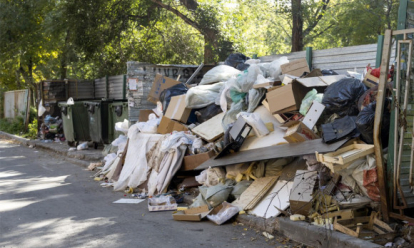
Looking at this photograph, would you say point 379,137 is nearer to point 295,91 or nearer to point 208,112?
point 295,91

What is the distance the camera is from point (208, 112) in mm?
9305

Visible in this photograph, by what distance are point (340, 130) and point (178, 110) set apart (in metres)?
4.32

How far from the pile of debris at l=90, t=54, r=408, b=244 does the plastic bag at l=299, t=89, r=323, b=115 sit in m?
0.02

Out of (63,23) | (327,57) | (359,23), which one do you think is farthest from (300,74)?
(63,23)

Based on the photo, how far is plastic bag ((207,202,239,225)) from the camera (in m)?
6.21

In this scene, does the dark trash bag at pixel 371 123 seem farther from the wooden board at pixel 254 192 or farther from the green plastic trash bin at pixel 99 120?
the green plastic trash bin at pixel 99 120

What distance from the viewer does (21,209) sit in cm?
708

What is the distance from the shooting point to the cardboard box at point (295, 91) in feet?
23.7

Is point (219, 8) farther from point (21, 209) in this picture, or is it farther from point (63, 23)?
point (21, 209)

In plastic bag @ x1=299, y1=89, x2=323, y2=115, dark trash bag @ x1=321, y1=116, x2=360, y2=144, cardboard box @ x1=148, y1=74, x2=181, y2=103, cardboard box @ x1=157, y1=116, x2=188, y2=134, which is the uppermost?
cardboard box @ x1=148, y1=74, x2=181, y2=103

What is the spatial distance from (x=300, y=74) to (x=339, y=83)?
183cm

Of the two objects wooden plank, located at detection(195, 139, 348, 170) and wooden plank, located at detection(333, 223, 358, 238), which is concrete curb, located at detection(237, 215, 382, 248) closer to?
wooden plank, located at detection(333, 223, 358, 238)

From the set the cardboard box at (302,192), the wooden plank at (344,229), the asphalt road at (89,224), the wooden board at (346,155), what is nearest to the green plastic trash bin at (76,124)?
the asphalt road at (89,224)

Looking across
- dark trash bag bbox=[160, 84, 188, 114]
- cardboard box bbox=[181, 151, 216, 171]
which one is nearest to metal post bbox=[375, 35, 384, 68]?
cardboard box bbox=[181, 151, 216, 171]
